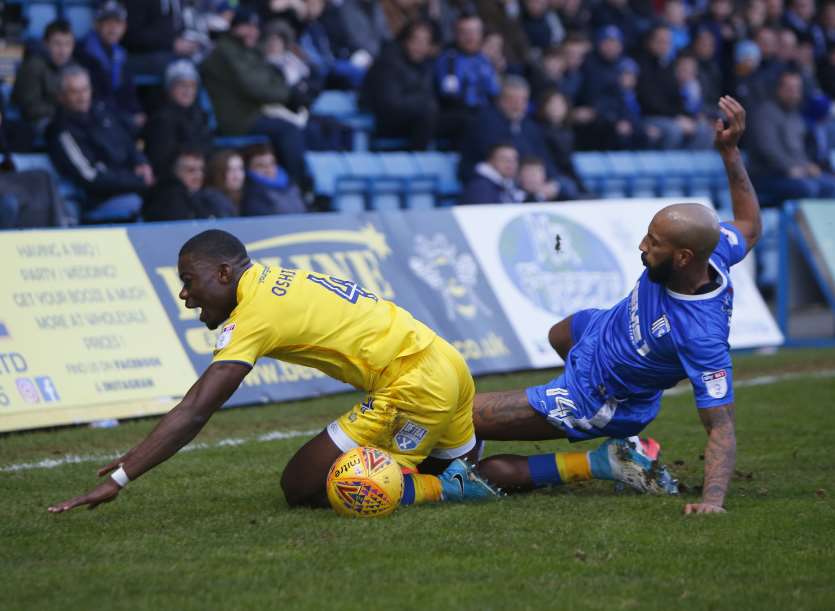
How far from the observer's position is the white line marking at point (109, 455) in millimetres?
7890

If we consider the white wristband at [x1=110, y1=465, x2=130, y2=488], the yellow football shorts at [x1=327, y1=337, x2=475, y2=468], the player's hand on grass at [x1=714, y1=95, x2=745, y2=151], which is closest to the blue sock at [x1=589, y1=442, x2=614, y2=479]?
the yellow football shorts at [x1=327, y1=337, x2=475, y2=468]

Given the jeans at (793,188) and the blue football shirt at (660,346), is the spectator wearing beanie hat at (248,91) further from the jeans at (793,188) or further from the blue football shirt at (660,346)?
the blue football shirt at (660,346)

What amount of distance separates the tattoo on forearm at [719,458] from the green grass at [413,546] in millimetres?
138

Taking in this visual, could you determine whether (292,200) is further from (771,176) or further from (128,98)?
(771,176)

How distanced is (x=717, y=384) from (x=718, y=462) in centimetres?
37

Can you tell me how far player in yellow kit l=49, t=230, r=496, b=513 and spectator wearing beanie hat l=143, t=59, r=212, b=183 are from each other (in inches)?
264

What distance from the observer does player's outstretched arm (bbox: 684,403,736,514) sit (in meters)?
6.38

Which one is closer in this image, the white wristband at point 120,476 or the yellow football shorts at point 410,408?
the white wristband at point 120,476

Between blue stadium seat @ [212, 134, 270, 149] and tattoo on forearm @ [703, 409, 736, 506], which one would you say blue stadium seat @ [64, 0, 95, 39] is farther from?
tattoo on forearm @ [703, 409, 736, 506]

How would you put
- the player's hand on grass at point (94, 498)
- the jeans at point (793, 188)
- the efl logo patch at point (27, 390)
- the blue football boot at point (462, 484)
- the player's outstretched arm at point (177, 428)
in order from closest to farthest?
the player's hand on grass at point (94, 498) → the player's outstretched arm at point (177, 428) → the blue football boot at point (462, 484) → the efl logo patch at point (27, 390) → the jeans at point (793, 188)

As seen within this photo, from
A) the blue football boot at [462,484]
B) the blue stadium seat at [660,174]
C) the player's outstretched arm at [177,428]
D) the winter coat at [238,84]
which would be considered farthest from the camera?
the blue stadium seat at [660,174]

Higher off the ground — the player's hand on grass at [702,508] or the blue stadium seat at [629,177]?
the player's hand on grass at [702,508]

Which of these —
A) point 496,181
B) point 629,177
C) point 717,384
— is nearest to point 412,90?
point 496,181

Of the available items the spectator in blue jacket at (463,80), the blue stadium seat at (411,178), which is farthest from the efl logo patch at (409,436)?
the spectator in blue jacket at (463,80)
